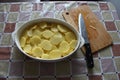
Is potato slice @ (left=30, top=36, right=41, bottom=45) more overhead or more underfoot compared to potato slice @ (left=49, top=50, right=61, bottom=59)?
more overhead

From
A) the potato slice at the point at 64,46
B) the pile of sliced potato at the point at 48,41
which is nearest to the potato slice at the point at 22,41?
the pile of sliced potato at the point at 48,41

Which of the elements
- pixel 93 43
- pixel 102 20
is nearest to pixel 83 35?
pixel 93 43

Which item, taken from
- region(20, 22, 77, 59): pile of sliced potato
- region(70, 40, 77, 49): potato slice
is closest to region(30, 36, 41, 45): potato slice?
region(20, 22, 77, 59): pile of sliced potato

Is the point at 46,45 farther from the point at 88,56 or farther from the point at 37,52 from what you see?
the point at 88,56

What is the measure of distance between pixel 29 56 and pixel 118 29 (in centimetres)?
38

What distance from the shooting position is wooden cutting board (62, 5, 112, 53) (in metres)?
0.72

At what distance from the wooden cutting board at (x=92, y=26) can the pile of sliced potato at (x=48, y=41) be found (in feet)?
0.26

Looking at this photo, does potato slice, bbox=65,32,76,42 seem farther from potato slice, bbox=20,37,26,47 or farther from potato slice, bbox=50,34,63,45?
potato slice, bbox=20,37,26,47

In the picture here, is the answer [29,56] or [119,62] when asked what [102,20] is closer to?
[119,62]

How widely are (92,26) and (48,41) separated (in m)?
0.21

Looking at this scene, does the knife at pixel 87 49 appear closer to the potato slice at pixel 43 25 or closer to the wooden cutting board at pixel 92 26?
the wooden cutting board at pixel 92 26

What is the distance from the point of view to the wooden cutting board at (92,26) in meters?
0.72

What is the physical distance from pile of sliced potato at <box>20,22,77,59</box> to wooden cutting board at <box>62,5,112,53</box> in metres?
0.08

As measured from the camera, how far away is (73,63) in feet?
2.23
